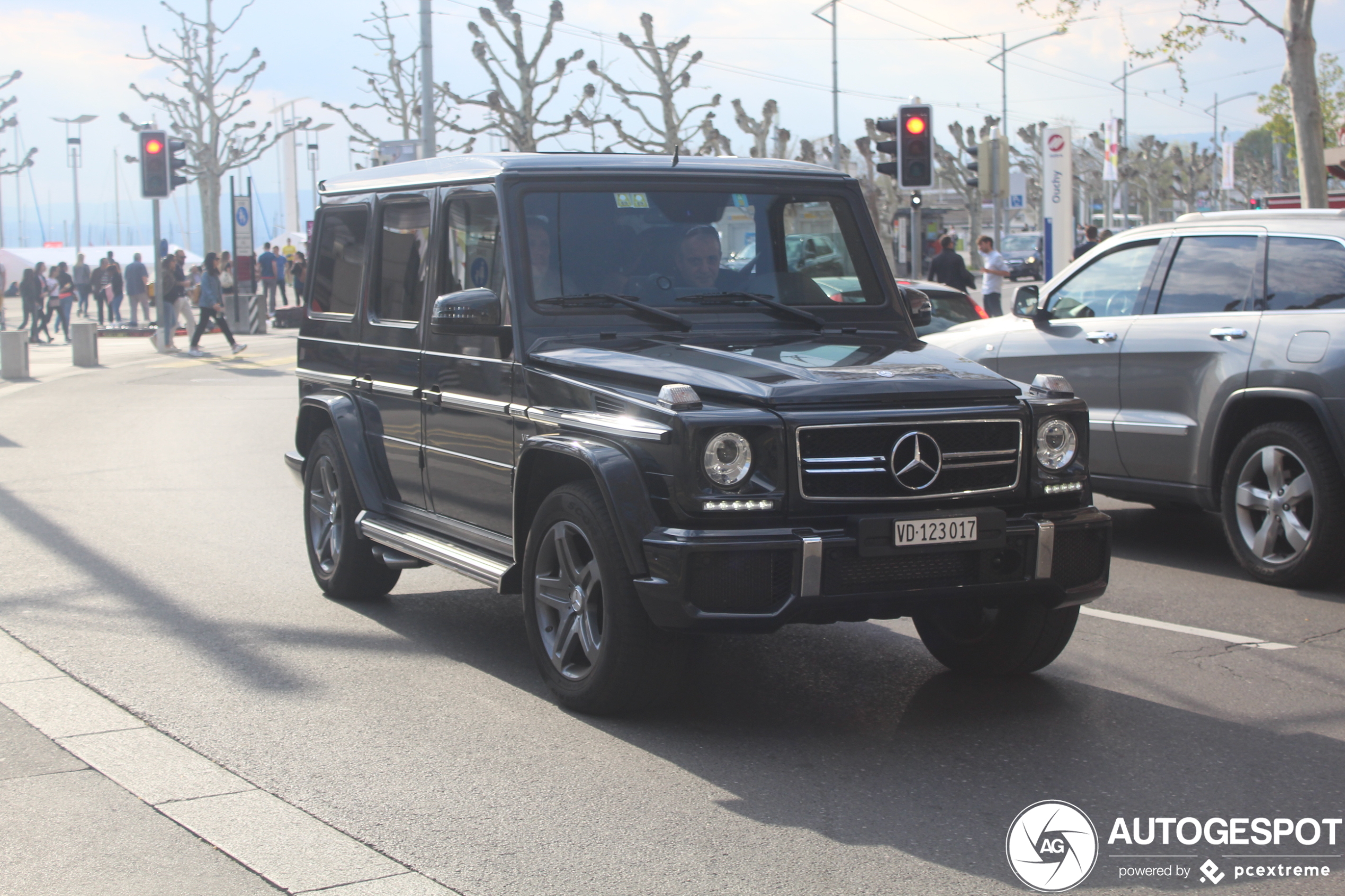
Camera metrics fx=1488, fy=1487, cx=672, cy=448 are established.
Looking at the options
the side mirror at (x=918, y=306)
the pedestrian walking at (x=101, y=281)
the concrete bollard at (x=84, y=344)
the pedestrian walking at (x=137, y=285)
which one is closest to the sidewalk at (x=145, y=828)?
the side mirror at (x=918, y=306)

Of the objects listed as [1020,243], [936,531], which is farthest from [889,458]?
[1020,243]

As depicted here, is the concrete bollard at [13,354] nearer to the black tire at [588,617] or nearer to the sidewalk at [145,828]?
the sidewalk at [145,828]

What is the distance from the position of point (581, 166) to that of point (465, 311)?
2.74 feet

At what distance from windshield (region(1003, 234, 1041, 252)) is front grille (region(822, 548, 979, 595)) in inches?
2491

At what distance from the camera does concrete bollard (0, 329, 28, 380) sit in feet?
73.9

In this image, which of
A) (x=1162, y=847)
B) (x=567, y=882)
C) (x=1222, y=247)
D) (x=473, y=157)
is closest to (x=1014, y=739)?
(x=1162, y=847)

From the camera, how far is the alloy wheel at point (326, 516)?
7172 millimetres

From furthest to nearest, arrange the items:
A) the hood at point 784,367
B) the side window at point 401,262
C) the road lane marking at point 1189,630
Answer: the side window at point 401,262 < the road lane marking at point 1189,630 < the hood at point 784,367

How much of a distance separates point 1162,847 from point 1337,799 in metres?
0.70

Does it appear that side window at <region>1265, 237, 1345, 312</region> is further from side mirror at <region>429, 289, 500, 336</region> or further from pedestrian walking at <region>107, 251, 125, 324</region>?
pedestrian walking at <region>107, 251, 125, 324</region>

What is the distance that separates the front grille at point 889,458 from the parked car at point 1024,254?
40734mm

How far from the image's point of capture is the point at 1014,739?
16.1 feet

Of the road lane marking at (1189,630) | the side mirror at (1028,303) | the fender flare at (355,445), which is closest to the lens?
the road lane marking at (1189,630)

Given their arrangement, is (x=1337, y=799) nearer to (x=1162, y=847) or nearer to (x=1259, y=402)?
(x=1162, y=847)
